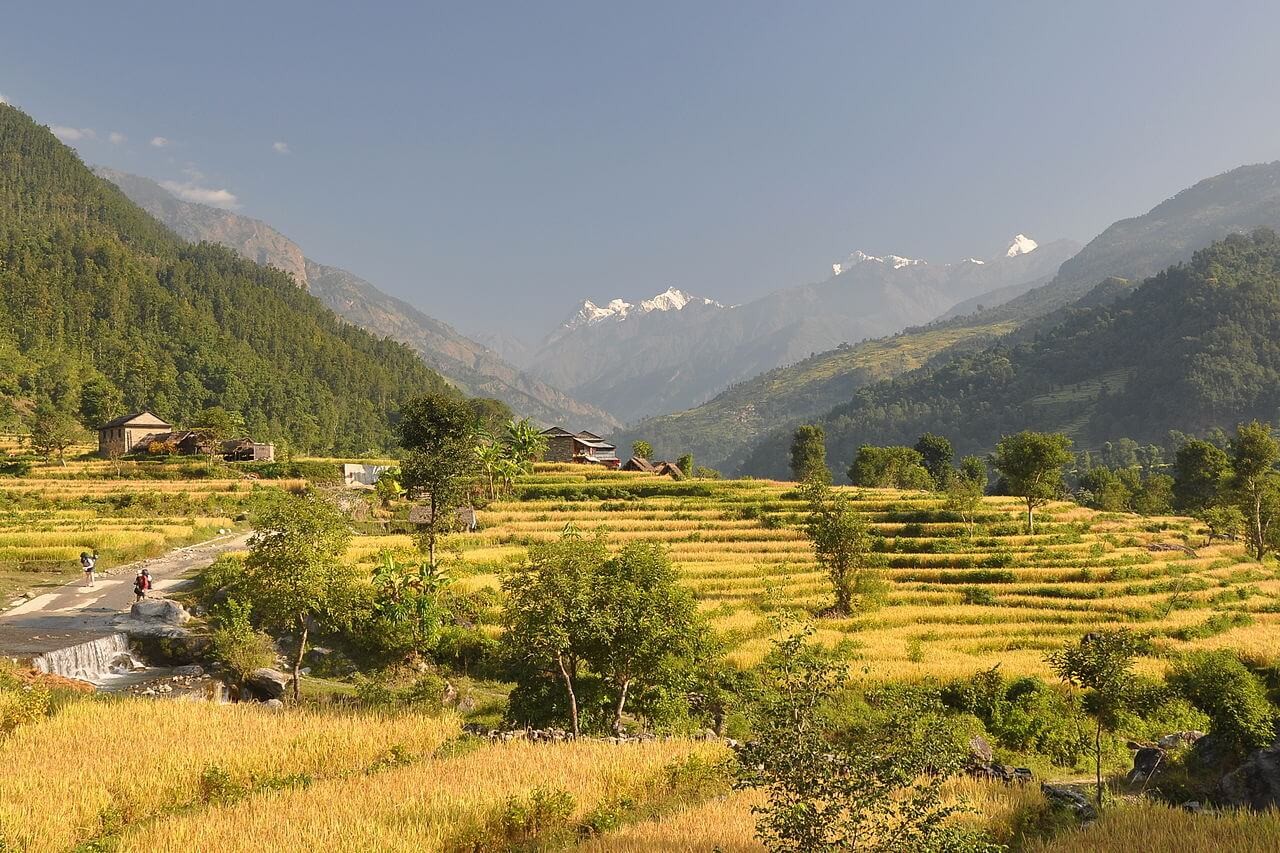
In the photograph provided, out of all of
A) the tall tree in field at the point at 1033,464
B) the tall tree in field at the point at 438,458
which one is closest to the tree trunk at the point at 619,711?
the tall tree in field at the point at 438,458

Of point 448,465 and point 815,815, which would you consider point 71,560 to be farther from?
point 815,815

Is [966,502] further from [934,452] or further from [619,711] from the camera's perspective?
[934,452]

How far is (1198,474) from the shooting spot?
8356 cm

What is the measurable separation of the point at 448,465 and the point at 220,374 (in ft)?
451

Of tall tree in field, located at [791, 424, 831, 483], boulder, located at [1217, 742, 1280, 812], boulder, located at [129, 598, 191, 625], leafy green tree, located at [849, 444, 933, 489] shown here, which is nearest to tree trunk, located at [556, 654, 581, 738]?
boulder, located at [1217, 742, 1280, 812]

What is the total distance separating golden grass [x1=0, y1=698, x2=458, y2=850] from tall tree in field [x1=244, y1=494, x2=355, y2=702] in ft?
11.0

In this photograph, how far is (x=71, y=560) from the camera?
3969 centimetres

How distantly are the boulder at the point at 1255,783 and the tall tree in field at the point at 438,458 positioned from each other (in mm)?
31788

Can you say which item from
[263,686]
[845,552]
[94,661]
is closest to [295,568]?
[263,686]

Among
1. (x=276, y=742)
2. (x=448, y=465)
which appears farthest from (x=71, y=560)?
(x=276, y=742)

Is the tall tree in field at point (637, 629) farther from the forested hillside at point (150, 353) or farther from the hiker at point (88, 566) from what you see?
Answer: the forested hillside at point (150, 353)

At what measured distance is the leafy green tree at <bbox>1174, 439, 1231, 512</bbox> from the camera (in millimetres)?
80938

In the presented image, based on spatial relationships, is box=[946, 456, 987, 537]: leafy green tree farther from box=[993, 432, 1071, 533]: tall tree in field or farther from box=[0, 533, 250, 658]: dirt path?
box=[0, 533, 250, 658]: dirt path

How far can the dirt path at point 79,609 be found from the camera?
83.3 ft
